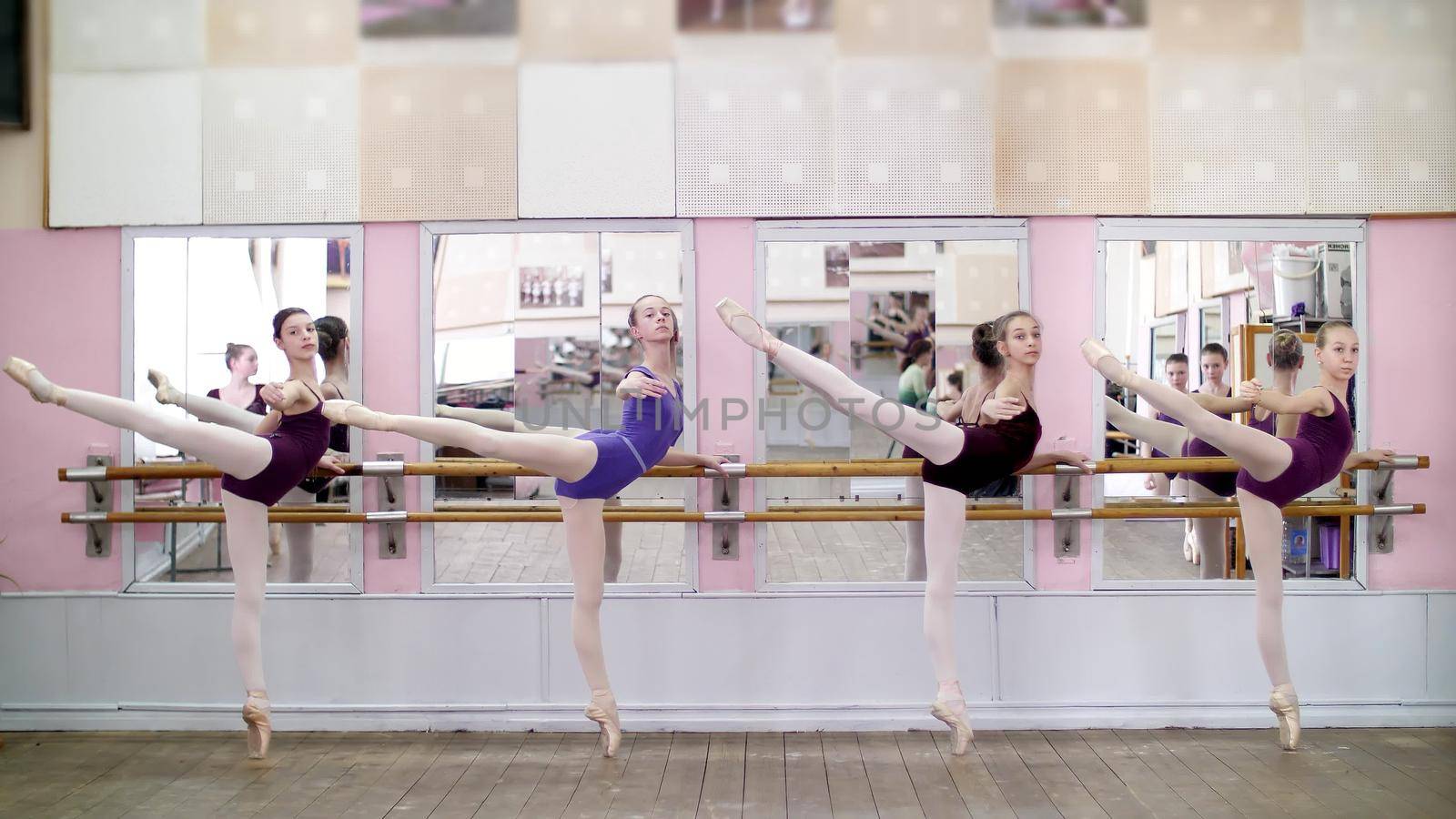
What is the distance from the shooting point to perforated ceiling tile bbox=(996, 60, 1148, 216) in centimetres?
473

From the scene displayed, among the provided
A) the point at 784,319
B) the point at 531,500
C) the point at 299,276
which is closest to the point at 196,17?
the point at 299,276

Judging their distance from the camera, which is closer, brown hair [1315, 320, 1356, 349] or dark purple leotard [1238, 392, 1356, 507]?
dark purple leotard [1238, 392, 1356, 507]

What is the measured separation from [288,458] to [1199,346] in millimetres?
3959

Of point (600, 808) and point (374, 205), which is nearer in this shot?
point (600, 808)

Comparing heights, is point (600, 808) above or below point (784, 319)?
below

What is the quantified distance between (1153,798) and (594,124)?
3.57 metres

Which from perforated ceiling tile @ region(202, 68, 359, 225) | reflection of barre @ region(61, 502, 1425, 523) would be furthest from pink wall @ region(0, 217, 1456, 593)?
perforated ceiling tile @ region(202, 68, 359, 225)

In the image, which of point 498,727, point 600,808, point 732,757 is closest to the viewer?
point 600,808

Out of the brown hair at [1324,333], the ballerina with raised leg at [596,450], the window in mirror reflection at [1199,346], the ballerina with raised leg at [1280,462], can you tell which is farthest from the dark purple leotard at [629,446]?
the brown hair at [1324,333]

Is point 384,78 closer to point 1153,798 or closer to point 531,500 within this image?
point 531,500

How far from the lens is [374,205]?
4.77 metres

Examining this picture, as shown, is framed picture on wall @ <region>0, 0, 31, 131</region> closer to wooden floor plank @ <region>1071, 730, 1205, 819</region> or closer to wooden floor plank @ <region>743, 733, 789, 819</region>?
wooden floor plank @ <region>743, 733, 789, 819</region>

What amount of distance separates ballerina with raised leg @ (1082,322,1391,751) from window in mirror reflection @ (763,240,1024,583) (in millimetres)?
776

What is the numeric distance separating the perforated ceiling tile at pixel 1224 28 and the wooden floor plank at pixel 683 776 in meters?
3.69
